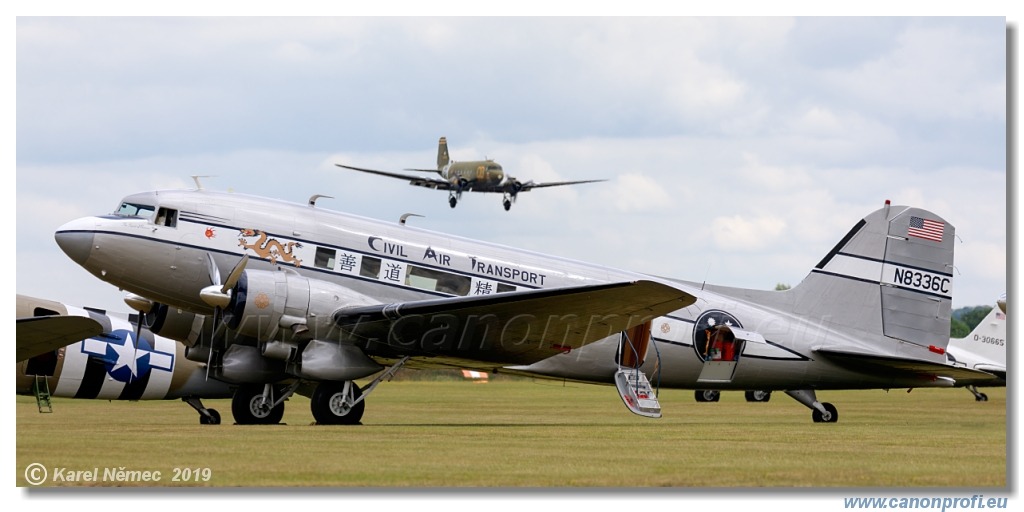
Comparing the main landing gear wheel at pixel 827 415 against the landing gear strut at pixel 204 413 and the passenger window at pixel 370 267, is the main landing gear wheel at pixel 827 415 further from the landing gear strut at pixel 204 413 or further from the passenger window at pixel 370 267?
the landing gear strut at pixel 204 413

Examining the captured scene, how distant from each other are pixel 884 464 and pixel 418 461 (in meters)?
5.01

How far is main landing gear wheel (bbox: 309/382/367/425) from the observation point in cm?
1891

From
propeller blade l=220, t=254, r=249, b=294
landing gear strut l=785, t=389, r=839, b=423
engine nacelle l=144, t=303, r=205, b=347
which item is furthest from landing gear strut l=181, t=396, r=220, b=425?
landing gear strut l=785, t=389, r=839, b=423

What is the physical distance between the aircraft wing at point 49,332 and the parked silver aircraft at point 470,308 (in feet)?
9.14

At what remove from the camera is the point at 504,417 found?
78.7ft

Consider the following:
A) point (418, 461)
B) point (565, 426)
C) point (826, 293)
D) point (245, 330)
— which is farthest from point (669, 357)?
point (418, 461)

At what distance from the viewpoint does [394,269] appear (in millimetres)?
19562

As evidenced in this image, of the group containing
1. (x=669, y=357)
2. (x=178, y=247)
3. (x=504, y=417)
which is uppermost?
(x=178, y=247)

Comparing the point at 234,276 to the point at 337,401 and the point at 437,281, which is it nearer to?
the point at 337,401

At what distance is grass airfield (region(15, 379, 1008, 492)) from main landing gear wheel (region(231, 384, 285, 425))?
204 cm

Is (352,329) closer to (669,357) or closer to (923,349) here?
(669,357)

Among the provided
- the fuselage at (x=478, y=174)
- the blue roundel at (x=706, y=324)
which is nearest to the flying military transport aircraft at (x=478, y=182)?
the fuselage at (x=478, y=174)

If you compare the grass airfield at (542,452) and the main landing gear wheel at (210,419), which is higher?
the grass airfield at (542,452)

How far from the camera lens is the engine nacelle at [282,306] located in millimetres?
17781
